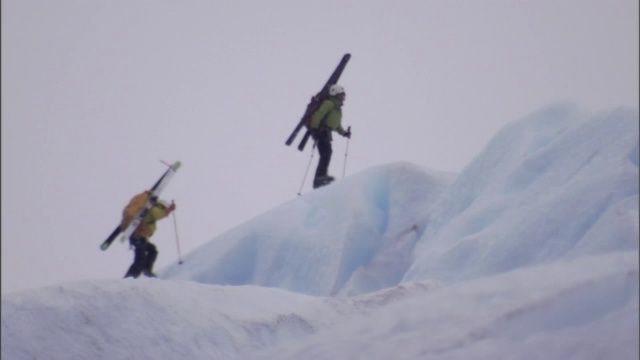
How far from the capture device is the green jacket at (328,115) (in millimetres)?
13438

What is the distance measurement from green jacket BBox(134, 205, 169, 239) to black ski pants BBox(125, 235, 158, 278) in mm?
75

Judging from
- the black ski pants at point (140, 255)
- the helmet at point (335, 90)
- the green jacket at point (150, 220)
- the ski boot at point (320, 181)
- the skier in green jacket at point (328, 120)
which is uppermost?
the helmet at point (335, 90)

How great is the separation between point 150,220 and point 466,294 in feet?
25.6

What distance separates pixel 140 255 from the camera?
503 inches

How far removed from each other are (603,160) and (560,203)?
0.48 m

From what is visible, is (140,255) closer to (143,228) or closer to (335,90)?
(143,228)

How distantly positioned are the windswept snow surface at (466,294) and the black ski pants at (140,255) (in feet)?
8.67

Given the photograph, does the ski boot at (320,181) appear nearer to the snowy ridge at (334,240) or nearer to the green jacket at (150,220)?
the snowy ridge at (334,240)

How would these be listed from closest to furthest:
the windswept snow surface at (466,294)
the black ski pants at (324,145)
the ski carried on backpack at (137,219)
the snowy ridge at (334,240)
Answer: the windswept snow surface at (466,294) < the snowy ridge at (334,240) < the ski carried on backpack at (137,219) < the black ski pants at (324,145)

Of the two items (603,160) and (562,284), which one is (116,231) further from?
(562,284)

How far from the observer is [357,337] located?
18.6ft

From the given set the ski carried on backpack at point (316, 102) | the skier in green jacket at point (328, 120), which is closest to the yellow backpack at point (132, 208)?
the ski carried on backpack at point (316, 102)

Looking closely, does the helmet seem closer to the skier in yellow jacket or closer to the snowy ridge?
the snowy ridge

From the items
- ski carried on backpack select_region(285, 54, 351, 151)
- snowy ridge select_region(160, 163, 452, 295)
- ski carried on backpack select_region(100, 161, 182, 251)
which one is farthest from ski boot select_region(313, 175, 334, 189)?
ski carried on backpack select_region(100, 161, 182, 251)
